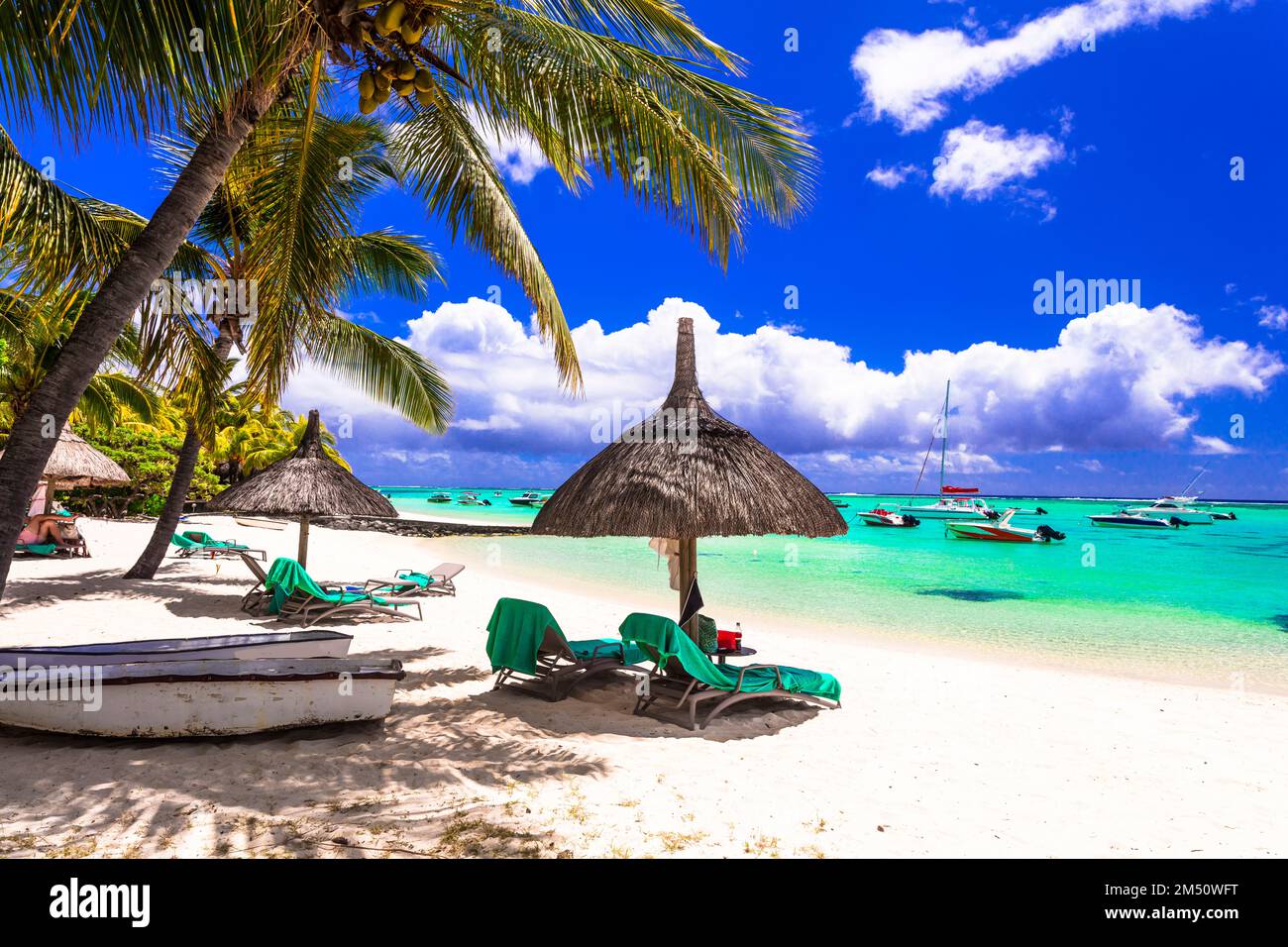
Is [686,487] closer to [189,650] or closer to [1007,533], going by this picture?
[189,650]

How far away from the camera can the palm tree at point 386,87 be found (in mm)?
3574

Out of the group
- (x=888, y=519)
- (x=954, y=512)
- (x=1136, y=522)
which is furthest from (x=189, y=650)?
(x=1136, y=522)

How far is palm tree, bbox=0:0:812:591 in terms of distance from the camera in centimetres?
357

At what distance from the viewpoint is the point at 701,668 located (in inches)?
205

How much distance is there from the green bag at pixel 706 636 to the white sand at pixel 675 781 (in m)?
0.60

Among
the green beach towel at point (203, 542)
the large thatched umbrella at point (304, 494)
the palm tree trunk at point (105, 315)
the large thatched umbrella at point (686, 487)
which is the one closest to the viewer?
the palm tree trunk at point (105, 315)

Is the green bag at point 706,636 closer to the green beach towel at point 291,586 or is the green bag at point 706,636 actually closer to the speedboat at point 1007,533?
the green beach towel at point 291,586

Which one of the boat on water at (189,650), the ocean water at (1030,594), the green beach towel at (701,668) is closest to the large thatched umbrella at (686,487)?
the green beach towel at (701,668)

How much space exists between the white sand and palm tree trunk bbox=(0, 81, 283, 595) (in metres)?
1.53

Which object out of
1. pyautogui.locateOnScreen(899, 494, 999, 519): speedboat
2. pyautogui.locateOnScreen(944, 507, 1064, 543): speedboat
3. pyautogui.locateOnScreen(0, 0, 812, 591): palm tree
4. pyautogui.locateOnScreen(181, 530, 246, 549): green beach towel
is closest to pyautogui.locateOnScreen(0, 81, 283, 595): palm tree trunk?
pyautogui.locateOnScreen(0, 0, 812, 591): palm tree

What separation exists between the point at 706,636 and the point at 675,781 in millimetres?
1911
